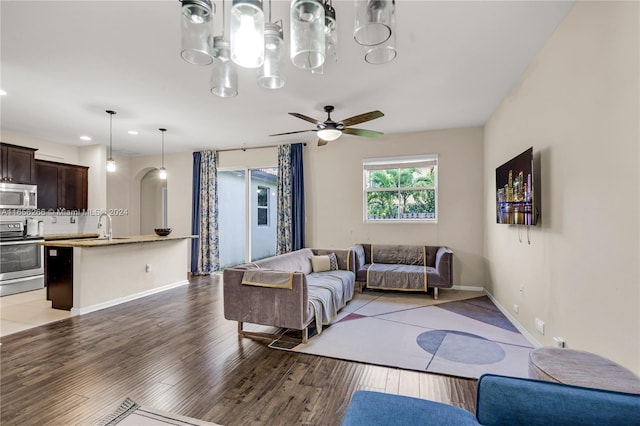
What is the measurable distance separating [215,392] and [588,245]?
2.98 metres

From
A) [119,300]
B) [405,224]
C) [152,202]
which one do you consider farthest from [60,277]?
[405,224]

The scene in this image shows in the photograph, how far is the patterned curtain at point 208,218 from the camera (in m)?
6.93

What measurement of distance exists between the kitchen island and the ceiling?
205cm

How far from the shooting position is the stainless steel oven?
5090 mm

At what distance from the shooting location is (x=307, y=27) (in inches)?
43.5

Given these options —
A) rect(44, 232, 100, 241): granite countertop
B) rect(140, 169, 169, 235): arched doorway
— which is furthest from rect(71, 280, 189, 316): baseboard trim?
rect(140, 169, 169, 235): arched doorway

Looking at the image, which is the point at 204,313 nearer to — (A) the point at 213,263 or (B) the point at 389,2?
(A) the point at 213,263

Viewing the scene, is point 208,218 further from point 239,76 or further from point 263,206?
point 239,76

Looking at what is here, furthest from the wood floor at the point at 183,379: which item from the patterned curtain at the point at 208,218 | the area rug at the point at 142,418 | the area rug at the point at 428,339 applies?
the patterned curtain at the point at 208,218

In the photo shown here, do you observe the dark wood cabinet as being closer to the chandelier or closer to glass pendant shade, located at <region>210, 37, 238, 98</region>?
glass pendant shade, located at <region>210, 37, 238, 98</region>

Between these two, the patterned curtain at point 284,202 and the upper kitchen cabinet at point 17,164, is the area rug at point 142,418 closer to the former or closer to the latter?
the patterned curtain at point 284,202

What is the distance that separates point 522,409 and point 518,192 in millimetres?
2825

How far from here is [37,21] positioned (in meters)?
2.44

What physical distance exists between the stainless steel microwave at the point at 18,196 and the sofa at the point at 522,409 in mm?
7024
